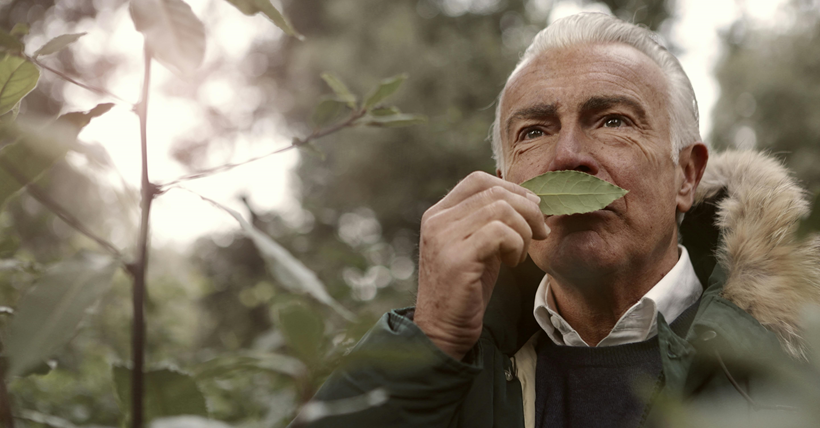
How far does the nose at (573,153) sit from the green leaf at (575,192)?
49 centimetres

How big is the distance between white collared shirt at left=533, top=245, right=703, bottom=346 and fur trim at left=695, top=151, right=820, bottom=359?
18 cm

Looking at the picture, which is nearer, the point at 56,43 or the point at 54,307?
the point at 54,307

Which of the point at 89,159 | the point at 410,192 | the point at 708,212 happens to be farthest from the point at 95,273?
the point at 410,192

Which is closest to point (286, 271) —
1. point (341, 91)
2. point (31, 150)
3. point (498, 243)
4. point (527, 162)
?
point (31, 150)

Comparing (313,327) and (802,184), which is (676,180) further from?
(313,327)

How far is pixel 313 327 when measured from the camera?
62 cm

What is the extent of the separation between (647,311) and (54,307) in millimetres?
1830

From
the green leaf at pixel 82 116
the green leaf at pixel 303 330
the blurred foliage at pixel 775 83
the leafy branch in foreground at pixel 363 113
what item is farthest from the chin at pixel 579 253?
the blurred foliage at pixel 775 83

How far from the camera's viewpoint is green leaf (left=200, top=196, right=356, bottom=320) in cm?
67

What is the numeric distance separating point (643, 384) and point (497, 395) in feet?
1.55

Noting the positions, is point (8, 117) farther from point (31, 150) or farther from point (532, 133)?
point (532, 133)

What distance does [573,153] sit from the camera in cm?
184

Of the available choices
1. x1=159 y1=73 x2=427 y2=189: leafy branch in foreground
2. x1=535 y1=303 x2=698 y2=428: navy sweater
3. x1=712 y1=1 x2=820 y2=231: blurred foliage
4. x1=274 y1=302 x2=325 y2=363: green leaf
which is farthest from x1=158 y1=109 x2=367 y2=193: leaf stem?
x1=712 y1=1 x2=820 y2=231: blurred foliage

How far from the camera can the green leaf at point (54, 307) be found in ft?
1.68
